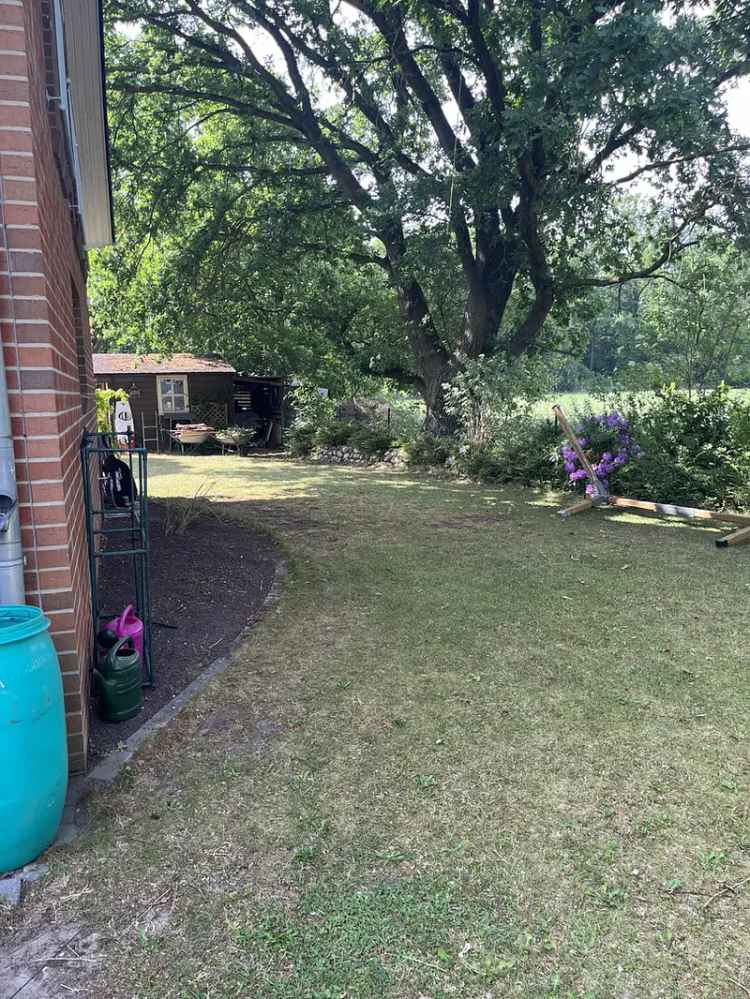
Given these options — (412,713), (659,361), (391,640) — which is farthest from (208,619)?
(659,361)

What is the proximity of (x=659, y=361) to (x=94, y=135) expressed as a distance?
25.9 m

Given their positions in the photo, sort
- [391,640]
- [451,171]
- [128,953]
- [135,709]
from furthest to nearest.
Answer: [451,171] < [391,640] < [135,709] < [128,953]

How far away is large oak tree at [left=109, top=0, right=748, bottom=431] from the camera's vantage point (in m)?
7.81

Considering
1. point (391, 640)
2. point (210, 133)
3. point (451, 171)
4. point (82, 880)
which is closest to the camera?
point (82, 880)

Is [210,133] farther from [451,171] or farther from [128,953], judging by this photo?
[128,953]

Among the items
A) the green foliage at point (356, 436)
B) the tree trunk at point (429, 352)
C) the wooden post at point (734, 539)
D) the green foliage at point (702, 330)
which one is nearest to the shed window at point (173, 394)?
the green foliage at point (356, 436)

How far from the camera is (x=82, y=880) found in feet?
7.18

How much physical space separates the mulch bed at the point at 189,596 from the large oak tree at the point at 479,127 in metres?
6.21

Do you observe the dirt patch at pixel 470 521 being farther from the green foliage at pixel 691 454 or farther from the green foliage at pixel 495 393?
the green foliage at pixel 495 393

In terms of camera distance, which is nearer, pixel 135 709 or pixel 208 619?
pixel 135 709

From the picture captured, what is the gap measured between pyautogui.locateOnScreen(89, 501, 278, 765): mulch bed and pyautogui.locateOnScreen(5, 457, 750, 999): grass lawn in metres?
0.25

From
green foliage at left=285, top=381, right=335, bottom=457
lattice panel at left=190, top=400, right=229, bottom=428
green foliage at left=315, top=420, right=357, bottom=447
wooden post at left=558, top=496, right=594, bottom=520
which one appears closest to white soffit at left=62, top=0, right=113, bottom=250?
wooden post at left=558, top=496, right=594, bottom=520

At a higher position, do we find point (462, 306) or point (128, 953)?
point (462, 306)

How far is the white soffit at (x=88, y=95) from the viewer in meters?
3.82
